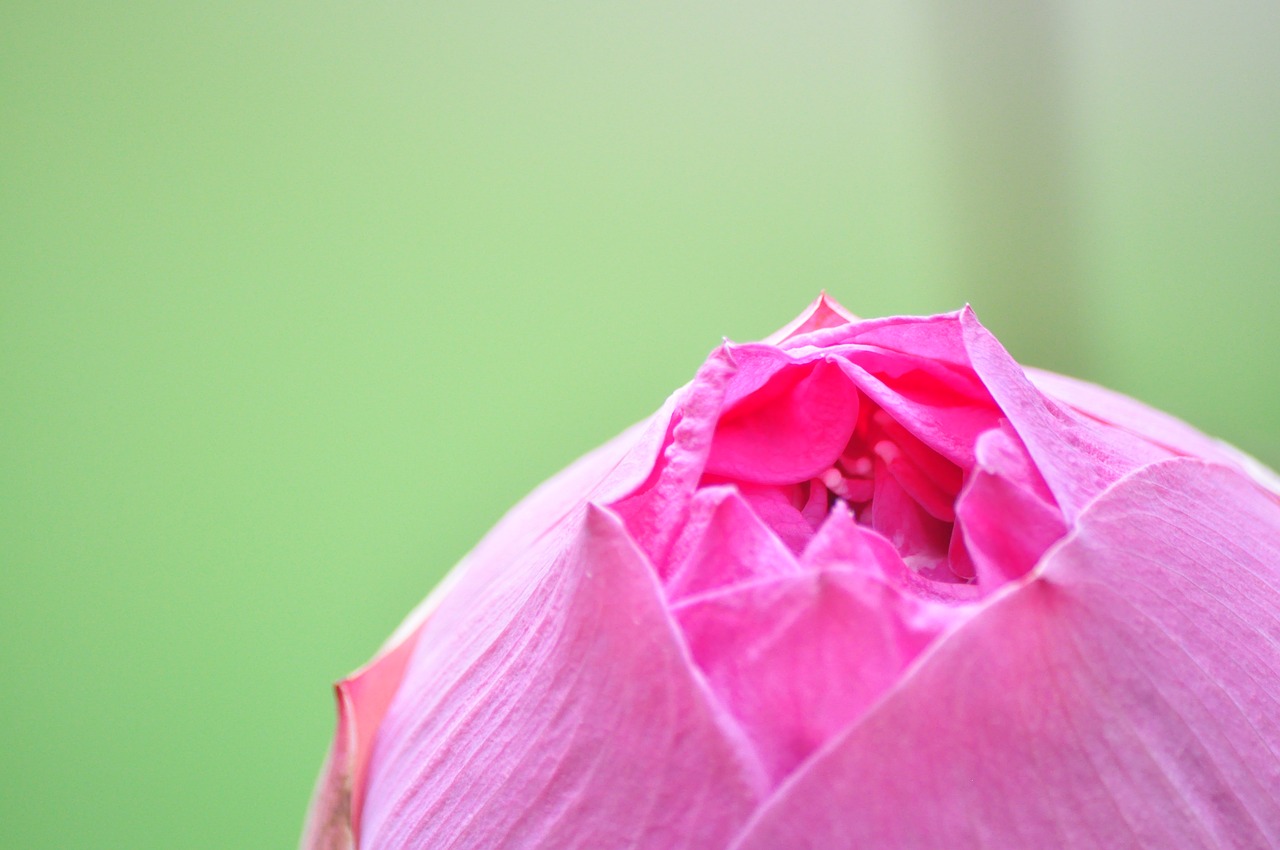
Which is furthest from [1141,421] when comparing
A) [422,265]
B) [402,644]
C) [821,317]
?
[422,265]

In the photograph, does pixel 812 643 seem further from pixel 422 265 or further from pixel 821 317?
pixel 422 265

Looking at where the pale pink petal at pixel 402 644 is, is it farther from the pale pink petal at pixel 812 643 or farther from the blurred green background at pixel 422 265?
the blurred green background at pixel 422 265

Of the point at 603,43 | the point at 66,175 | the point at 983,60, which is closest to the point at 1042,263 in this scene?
the point at 983,60

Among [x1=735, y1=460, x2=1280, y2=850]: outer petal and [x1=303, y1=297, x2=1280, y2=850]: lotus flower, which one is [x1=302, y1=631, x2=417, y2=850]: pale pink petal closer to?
[x1=303, y1=297, x2=1280, y2=850]: lotus flower

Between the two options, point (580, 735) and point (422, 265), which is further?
point (422, 265)

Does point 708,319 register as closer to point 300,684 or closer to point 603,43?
point 603,43

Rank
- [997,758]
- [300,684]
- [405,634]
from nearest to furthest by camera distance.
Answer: [997,758] < [405,634] < [300,684]

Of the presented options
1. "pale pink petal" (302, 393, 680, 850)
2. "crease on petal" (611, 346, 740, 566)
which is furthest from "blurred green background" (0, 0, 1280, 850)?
"crease on petal" (611, 346, 740, 566)
